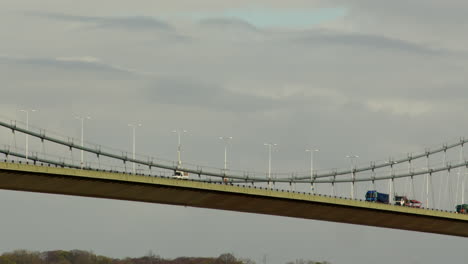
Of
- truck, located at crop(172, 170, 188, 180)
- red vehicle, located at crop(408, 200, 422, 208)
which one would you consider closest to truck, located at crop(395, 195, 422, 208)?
red vehicle, located at crop(408, 200, 422, 208)

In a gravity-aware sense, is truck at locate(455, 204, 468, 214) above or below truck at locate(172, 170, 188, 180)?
below

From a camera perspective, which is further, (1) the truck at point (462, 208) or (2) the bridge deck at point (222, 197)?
(1) the truck at point (462, 208)

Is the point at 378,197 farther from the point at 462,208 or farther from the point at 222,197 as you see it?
the point at 222,197

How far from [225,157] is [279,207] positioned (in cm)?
1143

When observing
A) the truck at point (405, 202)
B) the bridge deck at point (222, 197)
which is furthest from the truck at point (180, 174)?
the truck at point (405, 202)

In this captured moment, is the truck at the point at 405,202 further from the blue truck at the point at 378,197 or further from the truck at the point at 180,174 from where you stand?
the truck at the point at 180,174

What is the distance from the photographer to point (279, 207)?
480 feet

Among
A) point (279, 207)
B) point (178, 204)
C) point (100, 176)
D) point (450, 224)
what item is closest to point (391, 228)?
point (450, 224)

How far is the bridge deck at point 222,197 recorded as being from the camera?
124750 mm

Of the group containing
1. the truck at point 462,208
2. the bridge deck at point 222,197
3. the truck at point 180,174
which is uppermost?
the truck at point 180,174

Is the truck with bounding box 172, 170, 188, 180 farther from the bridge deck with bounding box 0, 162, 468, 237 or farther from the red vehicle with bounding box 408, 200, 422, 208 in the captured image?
the red vehicle with bounding box 408, 200, 422, 208

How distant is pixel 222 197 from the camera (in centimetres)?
14038

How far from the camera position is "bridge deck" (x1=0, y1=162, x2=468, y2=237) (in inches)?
4911

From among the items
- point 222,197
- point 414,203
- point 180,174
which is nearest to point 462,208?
point 414,203
